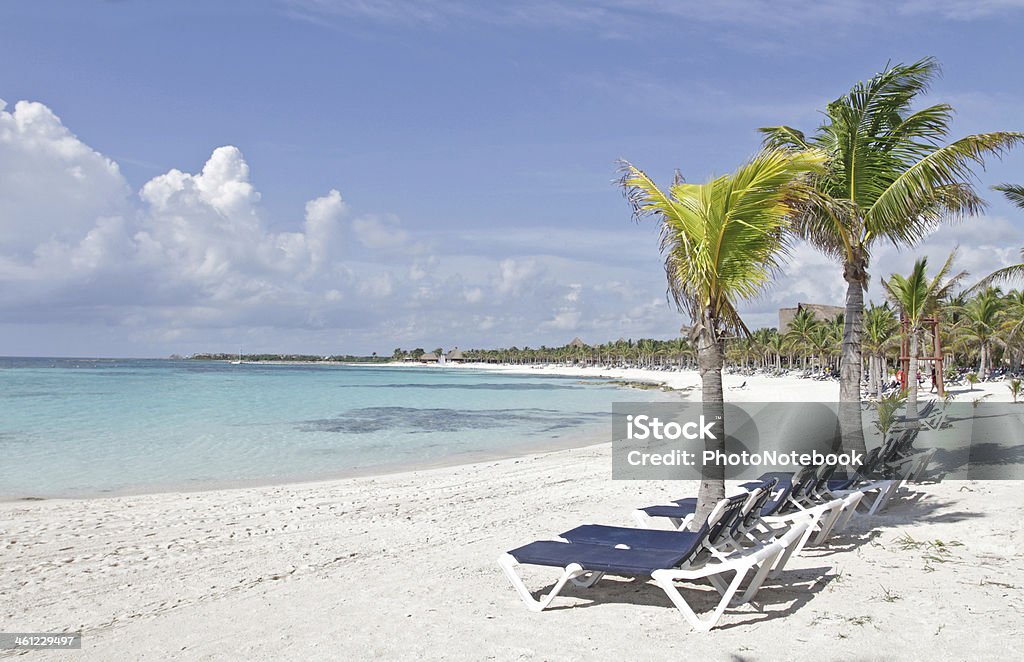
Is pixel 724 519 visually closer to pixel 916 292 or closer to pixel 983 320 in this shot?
pixel 916 292

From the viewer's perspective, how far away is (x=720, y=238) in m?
5.78

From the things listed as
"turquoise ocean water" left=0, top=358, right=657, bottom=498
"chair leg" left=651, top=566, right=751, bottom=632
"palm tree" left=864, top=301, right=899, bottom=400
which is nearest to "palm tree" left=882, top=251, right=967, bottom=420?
"turquoise ocean water" left=0, top=358, right=657, bottom=498

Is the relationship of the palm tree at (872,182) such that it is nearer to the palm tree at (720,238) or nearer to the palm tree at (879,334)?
the palm tree at (720,238)

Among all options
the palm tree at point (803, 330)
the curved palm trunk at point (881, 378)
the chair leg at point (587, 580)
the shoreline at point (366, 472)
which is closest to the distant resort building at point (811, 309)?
the palm tree at point (803, 330)

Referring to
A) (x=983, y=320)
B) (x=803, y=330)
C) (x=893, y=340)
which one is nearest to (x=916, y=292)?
(x=893, y=340)

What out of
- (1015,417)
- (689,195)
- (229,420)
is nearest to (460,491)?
(689,195)

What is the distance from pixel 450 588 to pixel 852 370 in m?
6.05

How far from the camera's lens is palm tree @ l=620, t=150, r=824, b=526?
18.9 feet

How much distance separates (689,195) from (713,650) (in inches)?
137

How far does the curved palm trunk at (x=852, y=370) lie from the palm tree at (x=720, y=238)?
350 cm

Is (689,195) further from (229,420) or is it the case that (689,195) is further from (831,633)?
(229,420)
